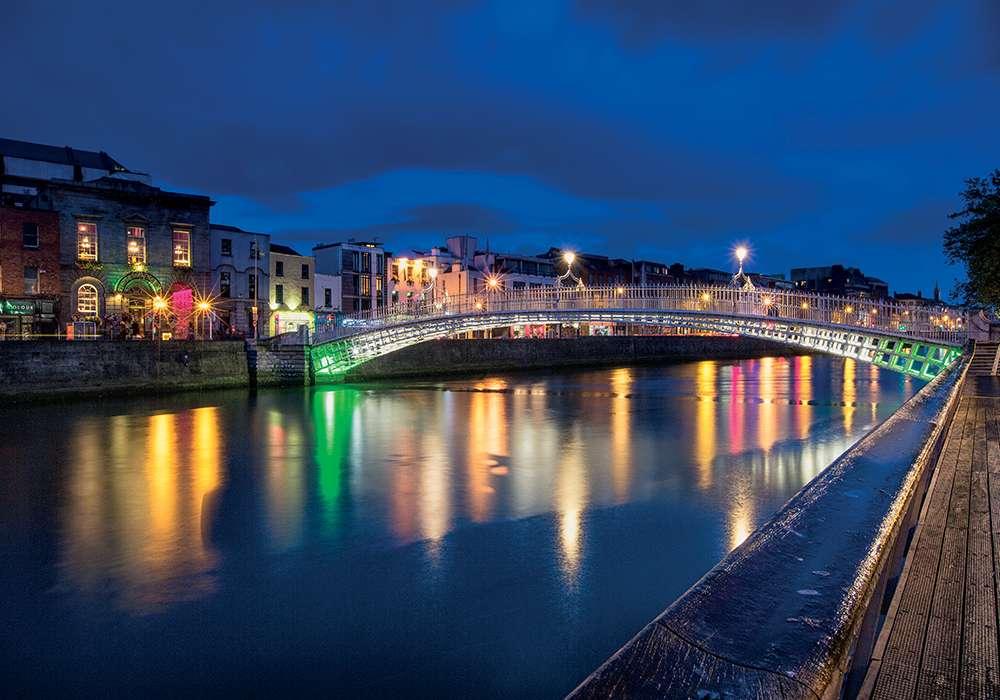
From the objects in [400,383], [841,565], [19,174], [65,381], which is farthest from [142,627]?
[19,174]

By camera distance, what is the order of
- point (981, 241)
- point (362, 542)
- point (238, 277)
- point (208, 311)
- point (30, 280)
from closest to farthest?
point (362, 542), point (981, 241), point (30, 280), point (208, 311), point (238, 277)

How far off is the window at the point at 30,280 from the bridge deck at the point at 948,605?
121 ft

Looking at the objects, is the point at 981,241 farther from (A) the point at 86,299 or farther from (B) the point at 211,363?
(A) the point at 86,299

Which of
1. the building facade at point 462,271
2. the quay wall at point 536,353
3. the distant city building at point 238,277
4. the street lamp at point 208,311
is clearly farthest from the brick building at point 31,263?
the building facade at point 462,271

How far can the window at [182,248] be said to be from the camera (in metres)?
37.7

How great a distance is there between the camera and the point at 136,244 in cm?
3628

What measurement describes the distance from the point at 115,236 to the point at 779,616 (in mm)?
39732

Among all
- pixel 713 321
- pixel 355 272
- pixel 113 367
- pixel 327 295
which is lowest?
pixel 113 367

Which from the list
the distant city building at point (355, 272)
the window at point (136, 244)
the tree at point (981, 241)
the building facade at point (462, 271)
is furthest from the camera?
the building facade at point (462, 271)

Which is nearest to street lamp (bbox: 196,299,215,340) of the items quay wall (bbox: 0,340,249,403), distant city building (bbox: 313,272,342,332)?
quay wall (bbox: 0,340,249,403)

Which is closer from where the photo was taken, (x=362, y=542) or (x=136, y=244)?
(x=362, y=542)

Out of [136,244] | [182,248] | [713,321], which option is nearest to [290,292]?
[182,248]

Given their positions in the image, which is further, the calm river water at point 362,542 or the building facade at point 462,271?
the building facade at point 462,271

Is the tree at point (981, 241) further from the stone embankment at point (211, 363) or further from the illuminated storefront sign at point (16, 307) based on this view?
the illuminated storefront sign at point (16, 307)
